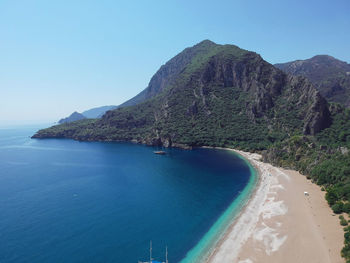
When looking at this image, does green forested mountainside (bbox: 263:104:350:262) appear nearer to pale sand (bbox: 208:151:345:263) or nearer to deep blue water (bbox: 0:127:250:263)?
pale sand (bbox: 208:151:345:263)

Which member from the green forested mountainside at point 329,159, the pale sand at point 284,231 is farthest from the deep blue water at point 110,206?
the green forested mountainside at point 329,159

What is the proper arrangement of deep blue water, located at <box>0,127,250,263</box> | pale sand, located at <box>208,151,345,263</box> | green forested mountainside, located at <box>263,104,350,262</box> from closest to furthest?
1. pale sand, located at <box>208,151,345,263</box>
2. deep blue water, located at <box>0,127,250,263</box>
3. green forested mountainside, located at <box>263,104,350,262</box>

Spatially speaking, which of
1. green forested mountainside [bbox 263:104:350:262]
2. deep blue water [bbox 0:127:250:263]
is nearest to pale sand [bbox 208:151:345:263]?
green forested mountainside [bbox 263:104:350:262]

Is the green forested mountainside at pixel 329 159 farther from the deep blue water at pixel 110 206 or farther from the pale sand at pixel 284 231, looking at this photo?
the deep blue water at pixel 110 206

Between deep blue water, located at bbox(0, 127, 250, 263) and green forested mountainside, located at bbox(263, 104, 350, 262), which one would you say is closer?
deep blue water, located at bbox(0, 127, 250, 263)

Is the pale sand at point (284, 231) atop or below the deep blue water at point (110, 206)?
below

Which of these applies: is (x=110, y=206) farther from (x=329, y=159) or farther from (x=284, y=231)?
(x=329, y=159)

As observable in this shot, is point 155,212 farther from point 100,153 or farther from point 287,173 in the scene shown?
point 100,153
